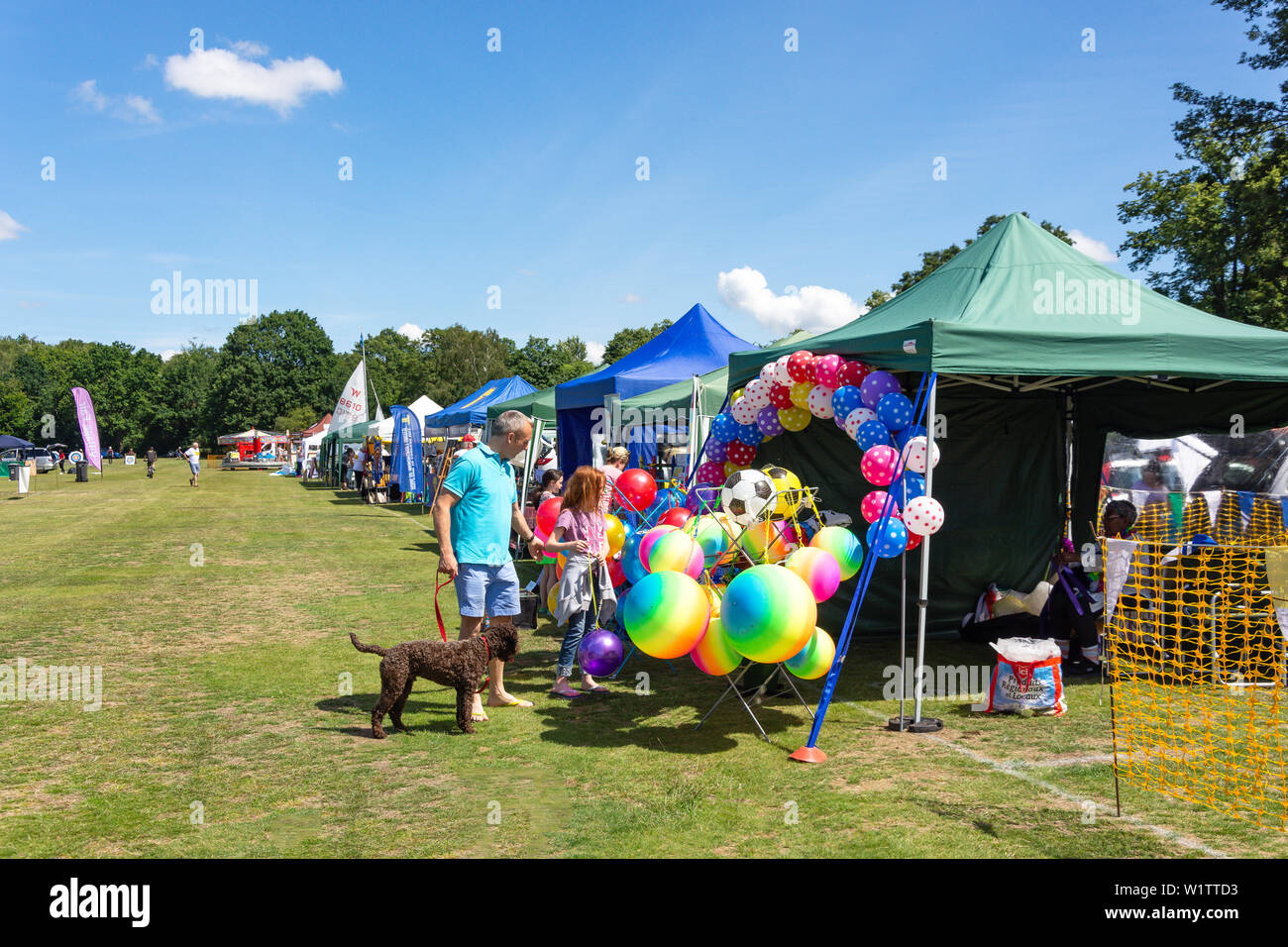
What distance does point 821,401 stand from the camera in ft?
23.0

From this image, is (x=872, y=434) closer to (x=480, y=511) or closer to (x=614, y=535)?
(x=614, y=535)

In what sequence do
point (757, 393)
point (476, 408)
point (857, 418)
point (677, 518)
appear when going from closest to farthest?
1. point (857, 418)
2. point (677, 518)
3. point (757, 393)
4. point (476, 408)

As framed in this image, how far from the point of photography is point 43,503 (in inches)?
1120

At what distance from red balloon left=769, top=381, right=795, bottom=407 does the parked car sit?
59.5 metres

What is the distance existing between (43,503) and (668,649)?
30.5 metres

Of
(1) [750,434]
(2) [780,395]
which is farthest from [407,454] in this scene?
(2) [780,395]

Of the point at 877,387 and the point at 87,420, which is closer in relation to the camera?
the point at 877,387

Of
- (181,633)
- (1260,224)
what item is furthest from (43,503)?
(1260,224)

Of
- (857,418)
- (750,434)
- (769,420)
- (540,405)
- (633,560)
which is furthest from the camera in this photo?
(540,405)

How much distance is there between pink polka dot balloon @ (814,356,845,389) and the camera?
6.66 meters

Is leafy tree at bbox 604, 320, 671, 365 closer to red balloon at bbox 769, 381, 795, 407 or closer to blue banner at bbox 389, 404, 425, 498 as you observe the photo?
blue banner at bbox 389, 404, 425, 498

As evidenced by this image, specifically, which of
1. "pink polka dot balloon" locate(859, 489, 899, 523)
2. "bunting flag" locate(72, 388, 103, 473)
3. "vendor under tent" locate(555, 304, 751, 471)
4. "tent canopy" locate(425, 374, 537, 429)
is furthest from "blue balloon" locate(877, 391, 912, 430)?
"bunting flag" locate(72, 388, 103, 473)

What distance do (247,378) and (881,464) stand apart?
293 feet
